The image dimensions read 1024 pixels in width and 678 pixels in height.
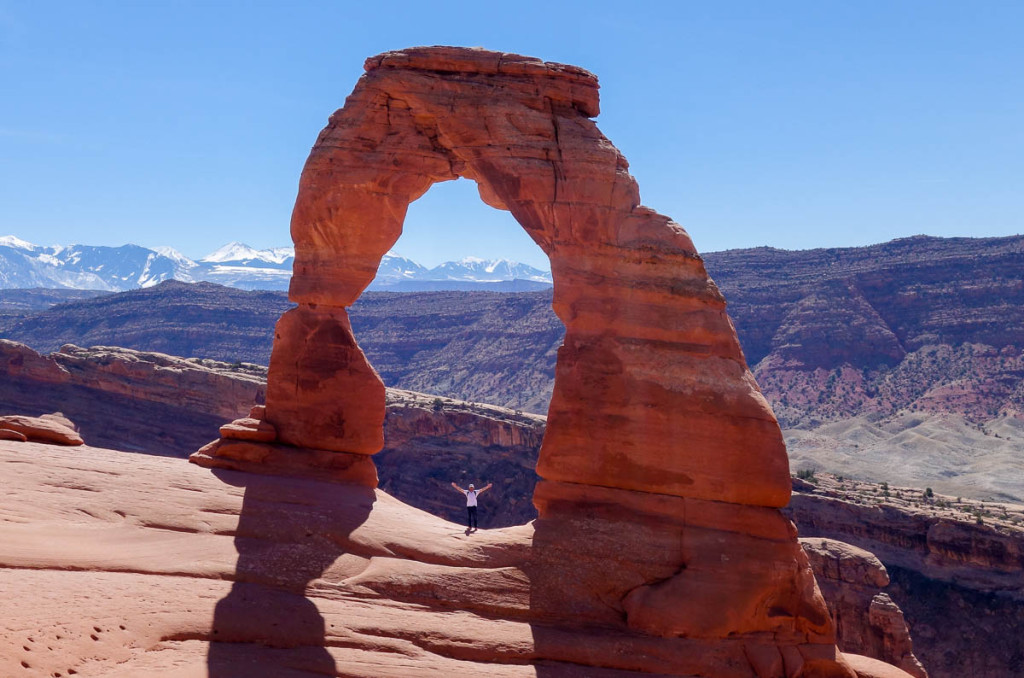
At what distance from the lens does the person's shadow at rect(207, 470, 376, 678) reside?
13898 mm

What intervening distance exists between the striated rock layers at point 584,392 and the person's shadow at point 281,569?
109cm

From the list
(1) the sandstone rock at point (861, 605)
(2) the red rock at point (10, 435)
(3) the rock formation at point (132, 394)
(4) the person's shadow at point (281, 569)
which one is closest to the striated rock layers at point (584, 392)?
(4) the person's shadow at point (281, 569)

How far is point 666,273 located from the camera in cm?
1891

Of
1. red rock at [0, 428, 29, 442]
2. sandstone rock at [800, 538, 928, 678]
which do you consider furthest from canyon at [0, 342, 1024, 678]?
red rock at [0, 428, 29, 442]

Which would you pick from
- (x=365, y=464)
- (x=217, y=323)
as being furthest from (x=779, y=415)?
(x=365, y=464)

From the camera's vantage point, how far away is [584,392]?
728 inches

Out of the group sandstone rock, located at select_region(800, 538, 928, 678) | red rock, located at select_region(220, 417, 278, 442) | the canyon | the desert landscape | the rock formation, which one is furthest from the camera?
the rock formation

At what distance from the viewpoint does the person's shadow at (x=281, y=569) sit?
45.6ft

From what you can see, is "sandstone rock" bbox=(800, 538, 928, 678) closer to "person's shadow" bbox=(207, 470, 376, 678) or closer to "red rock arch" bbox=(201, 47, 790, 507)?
"red rock arch" bbox=(201, 47, 790, 507)

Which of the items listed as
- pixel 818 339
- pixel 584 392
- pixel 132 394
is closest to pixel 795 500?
pixel 584 392

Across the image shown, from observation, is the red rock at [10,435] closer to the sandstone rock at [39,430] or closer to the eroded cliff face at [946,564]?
the sandstone rock at [39,430]

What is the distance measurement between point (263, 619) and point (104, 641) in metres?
2.41

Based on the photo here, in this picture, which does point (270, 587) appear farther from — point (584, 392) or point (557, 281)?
point (557, 281)

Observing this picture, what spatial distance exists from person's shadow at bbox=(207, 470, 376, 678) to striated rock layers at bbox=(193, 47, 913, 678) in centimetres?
109
